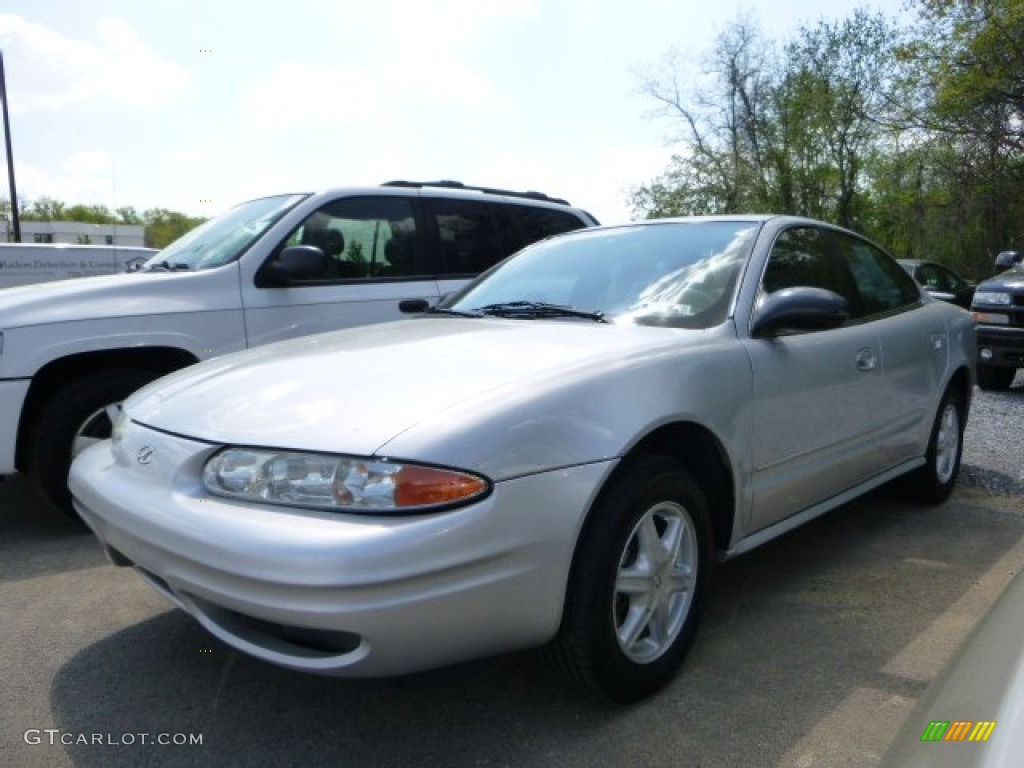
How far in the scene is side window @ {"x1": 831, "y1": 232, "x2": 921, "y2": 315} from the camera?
3828 millimetres

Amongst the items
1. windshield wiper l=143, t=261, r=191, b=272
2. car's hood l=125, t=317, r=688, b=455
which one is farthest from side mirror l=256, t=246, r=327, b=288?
car's hood l=125, t=317, r=688, b=455

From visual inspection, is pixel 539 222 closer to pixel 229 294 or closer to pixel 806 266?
pixel 229 294

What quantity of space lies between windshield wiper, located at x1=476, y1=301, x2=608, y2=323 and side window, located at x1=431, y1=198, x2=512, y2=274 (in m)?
2.04

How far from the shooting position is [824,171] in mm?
29422

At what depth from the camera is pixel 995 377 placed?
8242 mm

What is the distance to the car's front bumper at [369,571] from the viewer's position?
72.5 inches

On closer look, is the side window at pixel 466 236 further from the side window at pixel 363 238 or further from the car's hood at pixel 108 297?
the car's hood at pixel 108 297

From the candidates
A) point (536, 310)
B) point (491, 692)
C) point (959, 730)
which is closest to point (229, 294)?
point (536, 310)

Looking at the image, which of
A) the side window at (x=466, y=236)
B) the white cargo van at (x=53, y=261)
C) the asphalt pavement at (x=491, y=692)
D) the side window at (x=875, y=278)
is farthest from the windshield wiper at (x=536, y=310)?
the white cargo van at (x=53, y=261)

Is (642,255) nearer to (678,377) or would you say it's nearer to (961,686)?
(678,377)

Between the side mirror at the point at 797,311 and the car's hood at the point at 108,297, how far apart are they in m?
2.78

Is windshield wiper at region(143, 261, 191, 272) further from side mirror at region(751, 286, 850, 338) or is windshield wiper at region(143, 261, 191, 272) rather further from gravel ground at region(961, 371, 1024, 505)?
gravel ground at region(961, 371, 1024, 505)

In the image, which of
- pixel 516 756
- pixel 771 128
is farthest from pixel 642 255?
pixel 771 128

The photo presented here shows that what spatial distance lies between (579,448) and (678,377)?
52 cm
